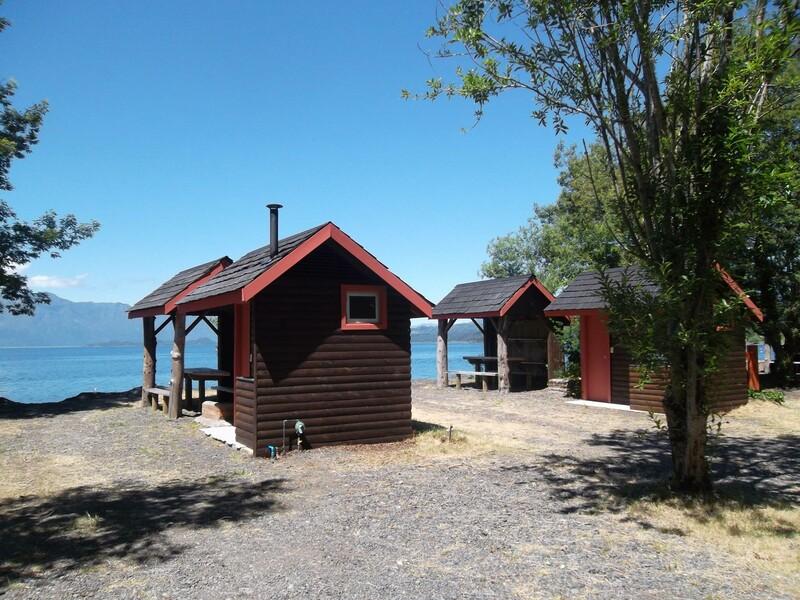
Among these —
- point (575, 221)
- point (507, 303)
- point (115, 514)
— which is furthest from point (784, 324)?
point (115, 514)

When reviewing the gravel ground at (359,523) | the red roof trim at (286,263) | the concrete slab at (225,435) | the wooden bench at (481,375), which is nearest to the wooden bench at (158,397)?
the concrete slab at (225,435)

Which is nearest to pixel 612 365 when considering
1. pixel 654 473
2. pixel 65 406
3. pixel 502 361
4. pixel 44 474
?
pixel 502 361

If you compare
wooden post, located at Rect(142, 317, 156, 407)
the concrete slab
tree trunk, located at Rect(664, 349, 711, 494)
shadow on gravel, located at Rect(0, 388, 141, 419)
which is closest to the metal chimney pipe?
the concrete slab

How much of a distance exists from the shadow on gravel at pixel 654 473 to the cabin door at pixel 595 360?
563cm

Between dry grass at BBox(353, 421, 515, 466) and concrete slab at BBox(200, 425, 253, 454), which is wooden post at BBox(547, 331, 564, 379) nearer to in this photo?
dry grass at BBox(353, 421, 515, 466)

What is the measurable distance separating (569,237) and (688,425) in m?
29.8

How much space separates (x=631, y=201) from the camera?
839 centimetres

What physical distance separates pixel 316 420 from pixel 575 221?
2808cm

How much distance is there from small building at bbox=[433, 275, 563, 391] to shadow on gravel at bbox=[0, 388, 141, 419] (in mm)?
12450

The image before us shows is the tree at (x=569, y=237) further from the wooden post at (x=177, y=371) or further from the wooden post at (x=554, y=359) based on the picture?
the wooden post at (x=177, y=371)

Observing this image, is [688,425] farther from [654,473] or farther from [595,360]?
[595,360]

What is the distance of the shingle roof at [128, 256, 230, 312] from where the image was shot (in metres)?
17.0

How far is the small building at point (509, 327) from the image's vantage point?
22406 mm

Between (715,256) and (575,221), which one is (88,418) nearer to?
(715,256)
